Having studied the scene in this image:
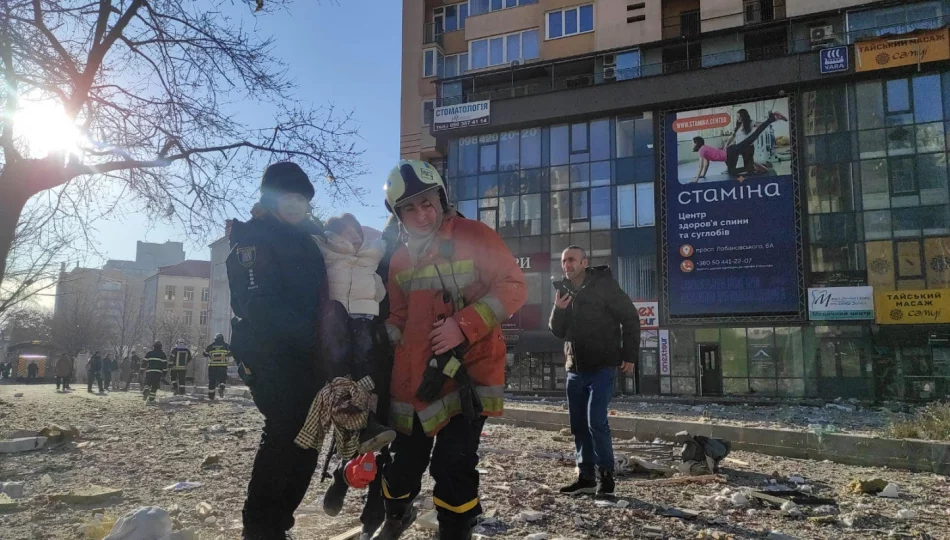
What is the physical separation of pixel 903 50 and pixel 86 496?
33176mm

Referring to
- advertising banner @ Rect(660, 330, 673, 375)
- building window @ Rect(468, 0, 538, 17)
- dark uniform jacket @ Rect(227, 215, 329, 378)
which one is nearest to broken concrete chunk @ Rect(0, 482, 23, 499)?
dark uniform jacket @ Rect(227, 215, 329, 378)

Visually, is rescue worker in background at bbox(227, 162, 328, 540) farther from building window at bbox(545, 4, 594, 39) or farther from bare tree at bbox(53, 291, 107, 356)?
bare tree at bbox(53, 291, 107, 356)

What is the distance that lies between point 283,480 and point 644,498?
3.15 meters

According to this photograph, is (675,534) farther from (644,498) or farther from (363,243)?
(363,243)

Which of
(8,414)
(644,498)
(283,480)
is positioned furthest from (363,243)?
(8,414)

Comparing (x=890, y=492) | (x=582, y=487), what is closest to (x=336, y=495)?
(x=582, y=487)

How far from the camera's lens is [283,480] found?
293cm

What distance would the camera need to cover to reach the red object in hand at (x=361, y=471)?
2.79 meters

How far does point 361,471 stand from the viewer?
2805mm

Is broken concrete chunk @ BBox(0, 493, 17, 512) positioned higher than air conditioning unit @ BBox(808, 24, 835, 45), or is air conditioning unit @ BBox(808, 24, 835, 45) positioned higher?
air conditioning unit @ BBox(808, 24, 835, 45)

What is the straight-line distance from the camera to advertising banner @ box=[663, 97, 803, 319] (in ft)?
97.6

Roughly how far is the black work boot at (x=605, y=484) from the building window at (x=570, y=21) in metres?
32.4

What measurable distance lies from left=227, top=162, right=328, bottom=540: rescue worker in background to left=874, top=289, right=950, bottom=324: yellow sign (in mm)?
30258

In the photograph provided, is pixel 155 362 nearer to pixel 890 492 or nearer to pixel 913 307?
pixel 890 492
